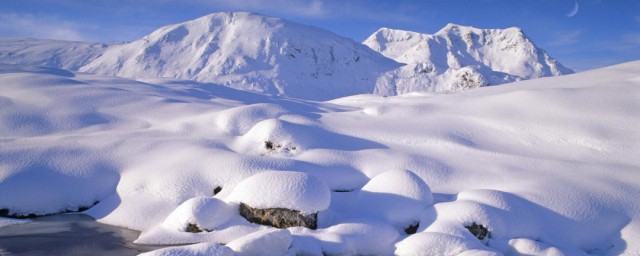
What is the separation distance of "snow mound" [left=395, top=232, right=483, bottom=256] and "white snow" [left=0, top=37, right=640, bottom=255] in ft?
0.09

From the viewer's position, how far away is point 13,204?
994 centimetres

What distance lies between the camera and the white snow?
8641 mm

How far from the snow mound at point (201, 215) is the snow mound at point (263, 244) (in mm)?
1577

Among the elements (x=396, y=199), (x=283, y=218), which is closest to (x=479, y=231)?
(x=396, y=199)

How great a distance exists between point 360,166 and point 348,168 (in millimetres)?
417

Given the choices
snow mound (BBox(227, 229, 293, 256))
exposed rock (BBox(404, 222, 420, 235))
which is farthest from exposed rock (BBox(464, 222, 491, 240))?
snow mound (BBox(227, 229, 293, 256))

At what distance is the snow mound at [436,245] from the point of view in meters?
7.49

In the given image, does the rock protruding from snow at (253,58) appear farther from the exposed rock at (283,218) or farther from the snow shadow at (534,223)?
the snow shadow at (534,223)

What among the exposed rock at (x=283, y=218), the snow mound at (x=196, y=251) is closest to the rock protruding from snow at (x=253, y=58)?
the exposed rock at (x=283, y=218)

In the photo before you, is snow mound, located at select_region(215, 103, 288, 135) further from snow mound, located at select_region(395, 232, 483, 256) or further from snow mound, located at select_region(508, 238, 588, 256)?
snow mound, located at select_region(508, 238, 588, 256)

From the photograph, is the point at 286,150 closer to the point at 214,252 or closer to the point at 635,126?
the point at 214,252

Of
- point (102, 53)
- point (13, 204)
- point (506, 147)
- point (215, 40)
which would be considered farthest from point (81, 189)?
point (102, 53)

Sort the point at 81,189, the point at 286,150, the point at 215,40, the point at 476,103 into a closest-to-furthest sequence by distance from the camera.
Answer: the point at 81,189
the point at 286,150
the point at 476,103
the point at 215,40

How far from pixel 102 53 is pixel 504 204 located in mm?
116282
